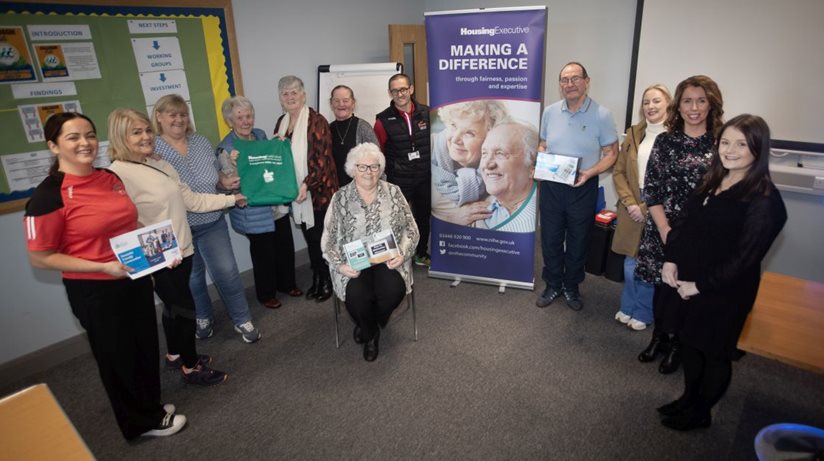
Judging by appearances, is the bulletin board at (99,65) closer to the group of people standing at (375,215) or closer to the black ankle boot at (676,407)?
the group of people standing at (375,215)

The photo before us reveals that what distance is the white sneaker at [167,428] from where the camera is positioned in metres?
2.46

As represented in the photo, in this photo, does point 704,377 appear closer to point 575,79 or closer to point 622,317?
point 622,317

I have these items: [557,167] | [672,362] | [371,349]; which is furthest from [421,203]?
[672,362]

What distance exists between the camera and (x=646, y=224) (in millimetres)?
2740

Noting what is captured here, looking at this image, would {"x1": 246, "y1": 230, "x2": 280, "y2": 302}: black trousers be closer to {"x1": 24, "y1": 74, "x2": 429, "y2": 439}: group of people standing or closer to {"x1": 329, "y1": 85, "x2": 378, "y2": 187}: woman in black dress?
{"x1": 24, "y1": 74, "x2": 429, "y2": 439}: group of people standing

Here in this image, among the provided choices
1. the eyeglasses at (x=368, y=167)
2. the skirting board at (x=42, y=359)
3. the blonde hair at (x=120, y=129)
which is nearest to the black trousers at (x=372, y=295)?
the eyeglasses at (x=368, y=167)

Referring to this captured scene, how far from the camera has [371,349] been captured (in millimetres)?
3057

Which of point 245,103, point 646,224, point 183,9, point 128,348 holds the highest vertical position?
point 183,9

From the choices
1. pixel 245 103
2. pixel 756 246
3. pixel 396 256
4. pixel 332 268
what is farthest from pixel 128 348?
pixel 756 246

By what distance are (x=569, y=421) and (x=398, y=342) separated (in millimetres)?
1194

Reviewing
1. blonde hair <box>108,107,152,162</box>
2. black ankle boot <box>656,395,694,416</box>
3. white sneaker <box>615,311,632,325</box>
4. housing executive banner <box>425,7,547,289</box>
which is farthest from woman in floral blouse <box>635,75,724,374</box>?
blonde hair <box>108,107,152,162</box>

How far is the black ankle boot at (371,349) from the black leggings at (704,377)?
172 cm

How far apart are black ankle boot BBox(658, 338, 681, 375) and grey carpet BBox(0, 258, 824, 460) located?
4 centimetres

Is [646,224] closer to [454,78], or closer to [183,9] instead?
[454,78]
